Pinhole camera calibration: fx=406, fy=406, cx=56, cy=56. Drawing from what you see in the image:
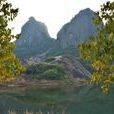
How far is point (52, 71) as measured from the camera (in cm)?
17738

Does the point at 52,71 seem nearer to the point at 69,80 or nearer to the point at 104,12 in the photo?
the point at 69,80

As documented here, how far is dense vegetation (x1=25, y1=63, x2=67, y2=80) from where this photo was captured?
170625 mm

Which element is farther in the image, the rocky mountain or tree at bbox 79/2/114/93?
the rocky mountain

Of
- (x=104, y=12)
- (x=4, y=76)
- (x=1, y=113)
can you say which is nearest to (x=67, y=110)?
(x=1, y=113)

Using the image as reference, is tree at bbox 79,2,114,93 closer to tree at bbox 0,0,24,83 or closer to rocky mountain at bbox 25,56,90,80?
tree at bbox 0,0,24,83

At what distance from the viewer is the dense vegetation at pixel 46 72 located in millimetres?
170625

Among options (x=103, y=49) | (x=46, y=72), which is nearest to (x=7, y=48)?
(x=103, y=49)

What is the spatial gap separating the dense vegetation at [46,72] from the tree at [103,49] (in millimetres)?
145231

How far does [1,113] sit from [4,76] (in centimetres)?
4229

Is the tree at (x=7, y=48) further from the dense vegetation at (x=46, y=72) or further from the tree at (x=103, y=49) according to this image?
the dense vegetation at (x=46, y=72)

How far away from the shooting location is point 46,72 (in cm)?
17512

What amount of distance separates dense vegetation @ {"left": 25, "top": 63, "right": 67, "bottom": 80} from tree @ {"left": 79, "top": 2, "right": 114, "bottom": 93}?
14523 cm

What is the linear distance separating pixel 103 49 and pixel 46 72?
15409 centimetres

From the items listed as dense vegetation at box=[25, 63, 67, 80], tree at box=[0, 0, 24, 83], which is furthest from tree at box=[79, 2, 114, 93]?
dense vegetation at box=[25, 63, 67, 80]
